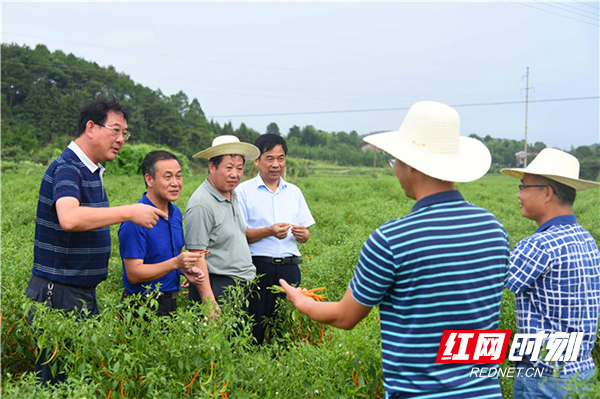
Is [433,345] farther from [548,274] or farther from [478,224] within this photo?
[548,274]

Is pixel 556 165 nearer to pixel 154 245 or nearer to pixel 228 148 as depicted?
pixel 228 148

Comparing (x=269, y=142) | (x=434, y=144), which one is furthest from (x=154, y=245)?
(x=434, y=144)

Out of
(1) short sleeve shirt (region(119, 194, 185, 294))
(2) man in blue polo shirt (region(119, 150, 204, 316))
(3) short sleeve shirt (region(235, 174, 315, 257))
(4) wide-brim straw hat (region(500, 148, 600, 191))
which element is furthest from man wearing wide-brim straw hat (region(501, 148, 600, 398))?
(1) short sleeve shirt (region(119, 194, 185, 294))

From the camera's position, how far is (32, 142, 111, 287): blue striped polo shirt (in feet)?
9.85

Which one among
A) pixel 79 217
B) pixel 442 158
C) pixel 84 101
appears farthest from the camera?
pixel 84 101

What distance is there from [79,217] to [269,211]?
6.27 feet

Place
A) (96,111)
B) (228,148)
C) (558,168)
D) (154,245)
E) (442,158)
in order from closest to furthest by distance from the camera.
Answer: (442,158) < (558,168) < (96,111) < (154,245) < (228,148)

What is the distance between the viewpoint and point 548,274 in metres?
2.68

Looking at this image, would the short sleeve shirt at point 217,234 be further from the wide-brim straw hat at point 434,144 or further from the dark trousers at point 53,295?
the wide-brim straw hat at point 434,144

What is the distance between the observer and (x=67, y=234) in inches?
119

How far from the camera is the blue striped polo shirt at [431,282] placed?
1.90 meters

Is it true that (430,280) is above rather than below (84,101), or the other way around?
below

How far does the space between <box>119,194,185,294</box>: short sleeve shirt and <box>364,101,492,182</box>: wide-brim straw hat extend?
193 centimetres

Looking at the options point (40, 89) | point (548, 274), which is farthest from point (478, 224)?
point (40, 89)
